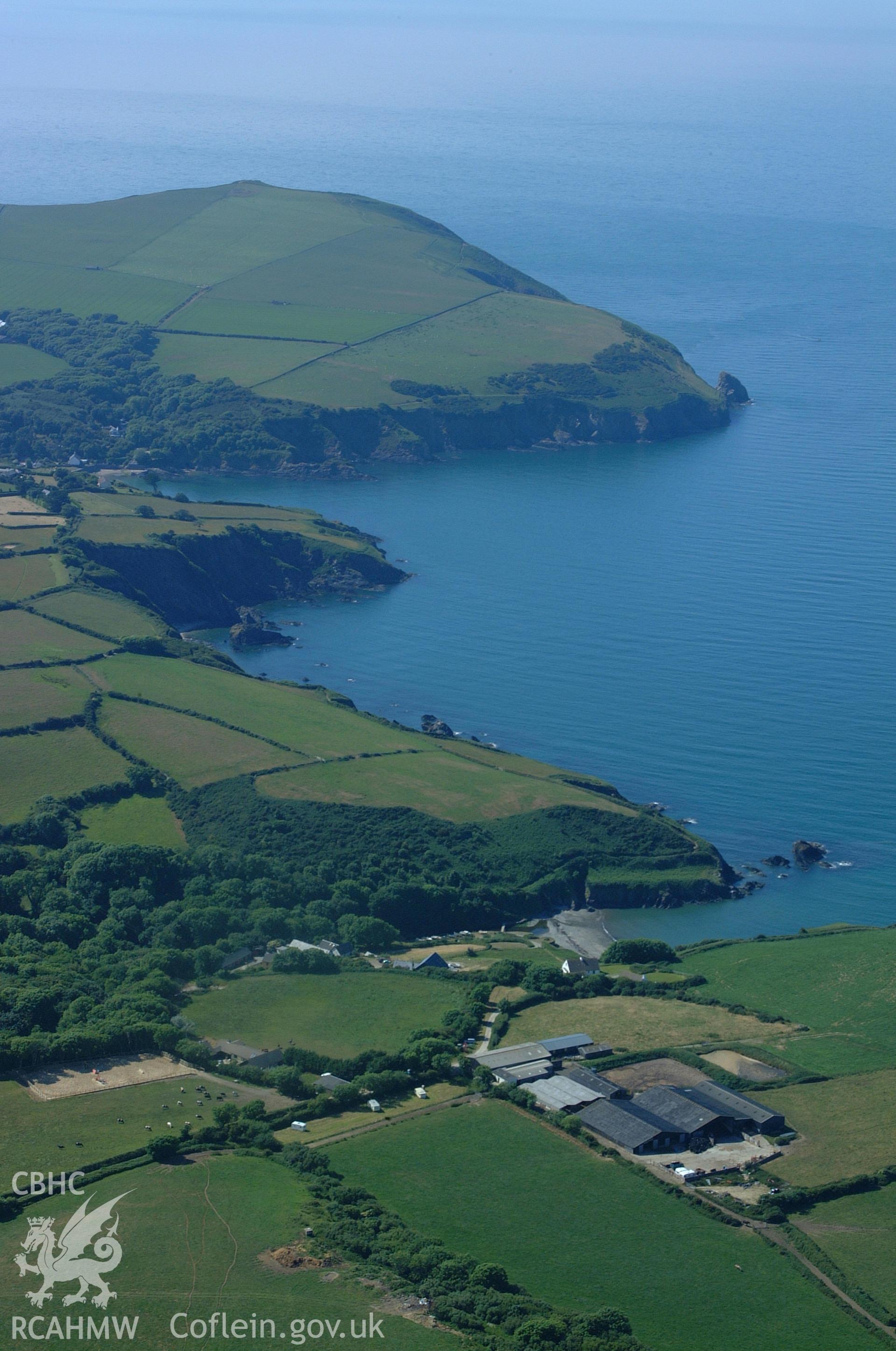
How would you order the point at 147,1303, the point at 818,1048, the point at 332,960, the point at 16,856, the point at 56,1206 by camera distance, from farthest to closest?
the point at 16,856 < the point at 332,960 < the point at 818,1048 < the point at 56,1206 < the point at 147,1303

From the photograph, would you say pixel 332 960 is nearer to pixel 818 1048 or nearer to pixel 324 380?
pixel 818 1048

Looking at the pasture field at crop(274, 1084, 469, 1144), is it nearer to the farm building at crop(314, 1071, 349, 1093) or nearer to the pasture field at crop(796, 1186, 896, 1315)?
the farm building at crop(314, 1071, 349, 1093)

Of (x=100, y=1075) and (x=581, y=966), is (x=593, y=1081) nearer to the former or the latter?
(x=581, y=966)

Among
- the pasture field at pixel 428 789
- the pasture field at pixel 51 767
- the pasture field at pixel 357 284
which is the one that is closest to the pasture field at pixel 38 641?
the pasture field at pixel 51 767

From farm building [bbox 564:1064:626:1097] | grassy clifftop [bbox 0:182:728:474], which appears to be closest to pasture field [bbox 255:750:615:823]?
farm building [bbox 564:1064:626:1097]

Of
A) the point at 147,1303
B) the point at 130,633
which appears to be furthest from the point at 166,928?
the point at 130,633

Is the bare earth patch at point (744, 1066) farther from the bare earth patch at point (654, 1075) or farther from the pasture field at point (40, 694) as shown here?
the pasture field at point (40, 694)

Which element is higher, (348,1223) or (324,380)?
(324,380)

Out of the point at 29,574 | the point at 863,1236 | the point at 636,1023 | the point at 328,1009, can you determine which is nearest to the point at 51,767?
the point at 328,1009
